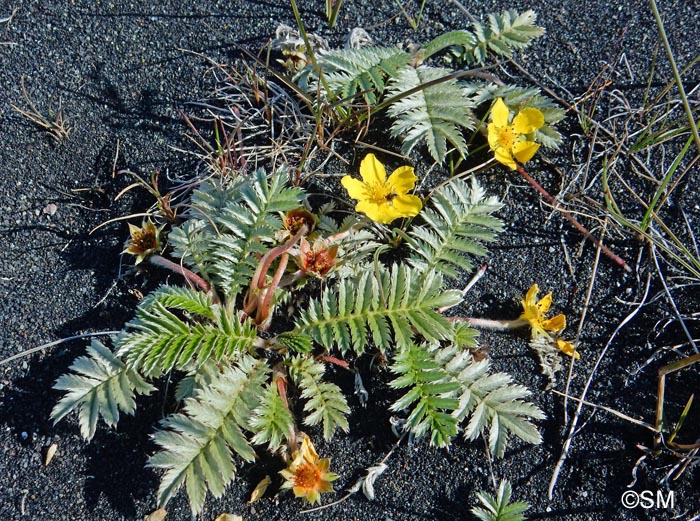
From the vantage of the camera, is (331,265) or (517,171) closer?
(331,265)

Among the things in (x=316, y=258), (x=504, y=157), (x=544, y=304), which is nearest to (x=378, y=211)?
(x=316, y=258)

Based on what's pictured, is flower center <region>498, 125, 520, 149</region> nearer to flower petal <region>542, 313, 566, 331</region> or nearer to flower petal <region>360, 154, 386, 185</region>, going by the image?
Answer: flower petal <region>360, 154, 386, 185</region>

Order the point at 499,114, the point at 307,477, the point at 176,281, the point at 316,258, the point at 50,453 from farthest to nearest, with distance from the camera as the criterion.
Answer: the point at 499,114 → the point at 176,281 → the point at 316,258 → the point at 50,453 → the point at 307,477

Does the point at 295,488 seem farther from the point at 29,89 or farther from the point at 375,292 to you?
the point at 29,89

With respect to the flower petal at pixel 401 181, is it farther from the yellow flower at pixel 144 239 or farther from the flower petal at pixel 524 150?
the yellow flower at pixel 144 239

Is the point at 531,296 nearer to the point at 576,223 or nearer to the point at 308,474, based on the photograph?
the point at 576,223

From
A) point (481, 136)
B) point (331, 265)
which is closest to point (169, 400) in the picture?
point (331, 265)
